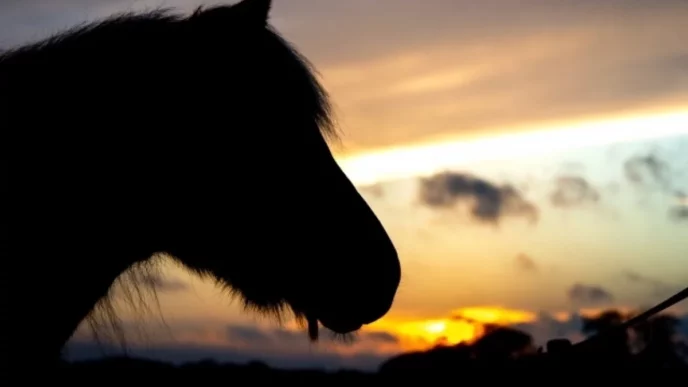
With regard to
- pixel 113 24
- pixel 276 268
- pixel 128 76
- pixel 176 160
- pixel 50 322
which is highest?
pixel 113 24

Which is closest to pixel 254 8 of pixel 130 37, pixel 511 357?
pixel 130 37

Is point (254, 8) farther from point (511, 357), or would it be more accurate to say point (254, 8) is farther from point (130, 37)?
point (511, 357)

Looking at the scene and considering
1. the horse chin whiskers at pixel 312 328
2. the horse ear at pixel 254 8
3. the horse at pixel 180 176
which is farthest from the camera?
the horse chin whiskers at pixel 312 328

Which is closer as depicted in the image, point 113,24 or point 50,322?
point 50,322

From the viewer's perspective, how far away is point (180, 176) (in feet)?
7.80

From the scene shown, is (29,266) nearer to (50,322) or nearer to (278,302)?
(50,322)

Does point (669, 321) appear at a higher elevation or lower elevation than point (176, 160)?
lower

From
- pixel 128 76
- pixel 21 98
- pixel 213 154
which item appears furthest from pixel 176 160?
pixel 21 98

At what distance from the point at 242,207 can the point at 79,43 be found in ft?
2.26

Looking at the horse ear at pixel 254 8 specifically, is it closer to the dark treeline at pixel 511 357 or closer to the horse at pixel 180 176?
the horse at pixel 180 176

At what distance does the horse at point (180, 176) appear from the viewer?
223cm

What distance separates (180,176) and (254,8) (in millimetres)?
566

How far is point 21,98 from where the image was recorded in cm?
225

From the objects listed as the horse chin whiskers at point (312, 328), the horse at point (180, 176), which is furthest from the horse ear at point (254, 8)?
the horse chin whiskers at point (312, 328)
